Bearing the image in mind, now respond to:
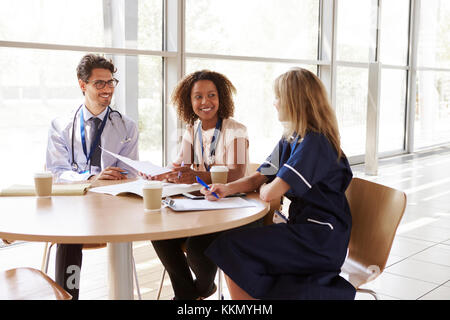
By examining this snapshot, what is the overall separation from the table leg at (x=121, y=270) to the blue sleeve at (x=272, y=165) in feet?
2.04

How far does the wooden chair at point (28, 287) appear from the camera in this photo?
5.44 ft

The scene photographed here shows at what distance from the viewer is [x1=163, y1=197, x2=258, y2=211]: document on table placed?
1.75m

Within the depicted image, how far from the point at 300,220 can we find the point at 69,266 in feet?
3.44

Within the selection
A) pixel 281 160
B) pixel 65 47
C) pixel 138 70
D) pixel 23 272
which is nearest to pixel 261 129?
pixel 138 70

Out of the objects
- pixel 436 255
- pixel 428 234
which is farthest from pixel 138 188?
pixel 428 234

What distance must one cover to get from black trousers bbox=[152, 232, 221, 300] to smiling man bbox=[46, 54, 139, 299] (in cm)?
46

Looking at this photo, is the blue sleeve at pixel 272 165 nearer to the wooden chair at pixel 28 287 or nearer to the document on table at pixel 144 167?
the document on table at pixel 144 167

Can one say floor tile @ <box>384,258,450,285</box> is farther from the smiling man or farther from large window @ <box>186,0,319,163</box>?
large window @ <box>186,0,319,163</box>

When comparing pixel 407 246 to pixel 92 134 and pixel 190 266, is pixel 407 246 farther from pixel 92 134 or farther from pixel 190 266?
pixel 92 134

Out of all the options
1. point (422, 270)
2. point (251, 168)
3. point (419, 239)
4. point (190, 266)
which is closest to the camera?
point (190, 266)

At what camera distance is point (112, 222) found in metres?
1.57

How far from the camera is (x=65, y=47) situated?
3732 mm

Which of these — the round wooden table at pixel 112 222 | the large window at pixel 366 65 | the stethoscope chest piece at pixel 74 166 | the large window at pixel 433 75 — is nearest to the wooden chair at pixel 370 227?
the round wooden table at pixel 112 222
